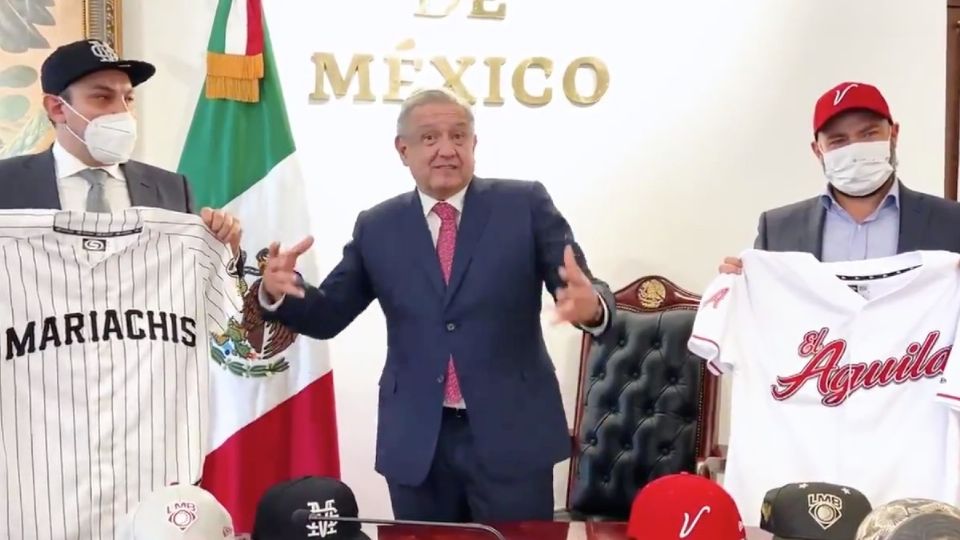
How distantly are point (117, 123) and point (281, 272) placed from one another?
529 mm

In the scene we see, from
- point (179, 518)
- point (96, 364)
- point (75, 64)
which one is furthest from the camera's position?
point (75, 64)

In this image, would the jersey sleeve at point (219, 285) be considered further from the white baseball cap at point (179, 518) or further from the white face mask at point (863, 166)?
the white face mask at point (863, 166)

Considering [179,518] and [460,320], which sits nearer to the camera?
[179,518]

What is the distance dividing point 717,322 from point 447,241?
0.69 meters

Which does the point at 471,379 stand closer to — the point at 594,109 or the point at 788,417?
the point at 788,417

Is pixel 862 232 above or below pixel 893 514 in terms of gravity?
above

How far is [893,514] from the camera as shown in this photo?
1.05 m

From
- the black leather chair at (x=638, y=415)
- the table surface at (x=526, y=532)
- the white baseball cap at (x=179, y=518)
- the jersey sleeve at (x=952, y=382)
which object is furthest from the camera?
the black leather chair at (x=638, y=415)

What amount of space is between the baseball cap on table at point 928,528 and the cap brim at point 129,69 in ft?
6.30

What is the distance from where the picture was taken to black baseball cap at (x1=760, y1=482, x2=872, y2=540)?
4.66 feet

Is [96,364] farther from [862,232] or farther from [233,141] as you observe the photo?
[862,232]

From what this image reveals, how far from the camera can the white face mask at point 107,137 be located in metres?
2.13

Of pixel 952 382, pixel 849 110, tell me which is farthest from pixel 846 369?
pixel 849 110

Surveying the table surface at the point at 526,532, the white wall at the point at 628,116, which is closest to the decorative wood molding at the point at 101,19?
the white wall at the point at 628,116
